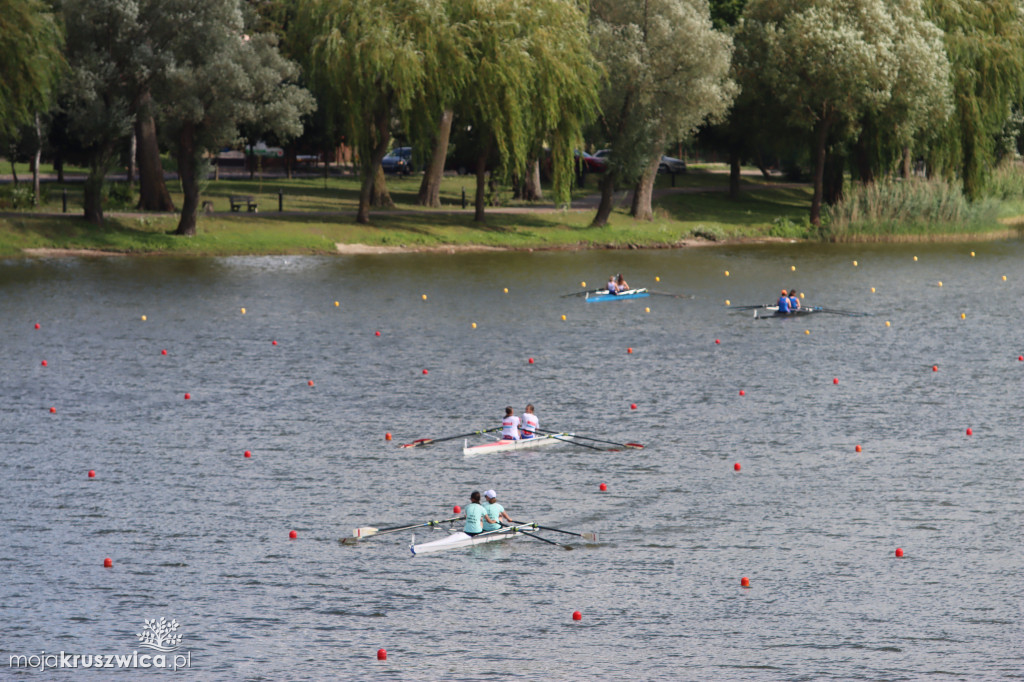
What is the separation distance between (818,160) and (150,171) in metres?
40.6

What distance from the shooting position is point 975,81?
7906cm

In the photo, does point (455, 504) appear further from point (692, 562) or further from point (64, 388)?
point (64, 388)

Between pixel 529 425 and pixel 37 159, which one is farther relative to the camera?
pixel 37 159

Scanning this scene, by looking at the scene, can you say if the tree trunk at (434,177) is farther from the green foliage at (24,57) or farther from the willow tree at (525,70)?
the green foliage at (24,57)

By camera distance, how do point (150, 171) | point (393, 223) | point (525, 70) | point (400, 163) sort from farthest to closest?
point (400, 163), point (393, 223), point (150, 171), point (525, 70)

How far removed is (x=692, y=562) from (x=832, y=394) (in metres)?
15.3

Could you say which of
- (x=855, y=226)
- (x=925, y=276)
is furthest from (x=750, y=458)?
(x=855, y=226)

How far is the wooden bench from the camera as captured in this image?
7194cm

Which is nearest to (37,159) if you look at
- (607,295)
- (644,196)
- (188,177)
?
(188,177)

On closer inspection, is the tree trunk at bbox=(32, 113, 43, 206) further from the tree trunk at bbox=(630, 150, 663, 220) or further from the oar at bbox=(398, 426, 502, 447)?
the oar at bbox=(398, 426, 502, 447)

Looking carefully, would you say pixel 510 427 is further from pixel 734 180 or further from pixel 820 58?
pixel 734 180

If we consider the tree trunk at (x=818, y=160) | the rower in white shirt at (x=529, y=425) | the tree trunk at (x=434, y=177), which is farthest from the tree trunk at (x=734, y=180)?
the rower in white shirt at (x=529, y=425)

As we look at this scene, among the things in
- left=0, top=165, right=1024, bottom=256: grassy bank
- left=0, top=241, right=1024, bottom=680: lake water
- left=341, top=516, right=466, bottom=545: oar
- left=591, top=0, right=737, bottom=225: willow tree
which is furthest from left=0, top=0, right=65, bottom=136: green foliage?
left=341, top=516, right=466, bottom=545: oar

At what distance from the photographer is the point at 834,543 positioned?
23.3 m
